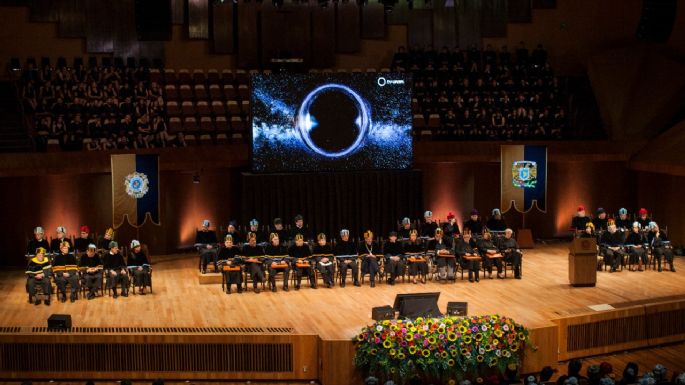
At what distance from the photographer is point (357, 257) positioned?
52.1 feet

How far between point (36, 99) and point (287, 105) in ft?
16.3

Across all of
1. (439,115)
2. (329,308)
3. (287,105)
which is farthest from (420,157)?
(329,308)

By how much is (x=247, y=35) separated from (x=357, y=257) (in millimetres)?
7548

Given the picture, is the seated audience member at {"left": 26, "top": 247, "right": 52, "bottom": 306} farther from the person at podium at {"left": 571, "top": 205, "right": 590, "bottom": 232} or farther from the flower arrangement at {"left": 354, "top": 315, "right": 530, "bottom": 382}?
the person at podium at {"left": 571, "top": 205, "right": 590, "bottom": 232}

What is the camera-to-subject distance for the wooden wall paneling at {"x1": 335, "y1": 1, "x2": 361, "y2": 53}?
2206 cm

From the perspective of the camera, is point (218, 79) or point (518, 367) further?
point (218, 79)

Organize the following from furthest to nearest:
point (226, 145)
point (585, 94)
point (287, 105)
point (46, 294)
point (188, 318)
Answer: point (585, 94)
point (226, 145)
point (287, 105)
point (46, 294)
point (188, 318)

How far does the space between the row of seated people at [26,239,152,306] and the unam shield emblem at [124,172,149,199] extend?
1.95 metres

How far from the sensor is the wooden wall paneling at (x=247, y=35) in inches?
840

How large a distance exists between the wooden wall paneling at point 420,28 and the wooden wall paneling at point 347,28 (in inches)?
52.8

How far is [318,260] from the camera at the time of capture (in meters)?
15.7

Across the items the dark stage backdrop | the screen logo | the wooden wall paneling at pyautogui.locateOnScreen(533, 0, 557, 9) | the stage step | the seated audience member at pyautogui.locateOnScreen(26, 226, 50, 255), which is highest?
the wooden wall paneling at pyautogui.locateOnScreen(533, 0, 557, 9)

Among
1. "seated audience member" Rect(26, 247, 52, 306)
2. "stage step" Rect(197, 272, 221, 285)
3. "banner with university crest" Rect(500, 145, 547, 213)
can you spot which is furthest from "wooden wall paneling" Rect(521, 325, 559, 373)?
"seated audience member" Rect(26, 247, 52, 306)

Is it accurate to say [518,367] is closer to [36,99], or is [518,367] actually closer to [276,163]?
[276,163]
